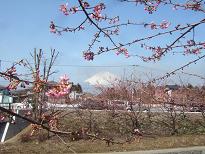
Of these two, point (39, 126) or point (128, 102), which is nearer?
point (39, 126)

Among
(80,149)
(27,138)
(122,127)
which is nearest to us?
(80,149)

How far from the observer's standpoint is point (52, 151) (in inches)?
588

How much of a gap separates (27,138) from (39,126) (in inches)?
718

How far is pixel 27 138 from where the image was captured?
21062 millimetres

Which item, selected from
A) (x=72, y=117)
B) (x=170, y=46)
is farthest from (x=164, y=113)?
(x=170, y=46)

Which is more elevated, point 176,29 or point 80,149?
point 176,29

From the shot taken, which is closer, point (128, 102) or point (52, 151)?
point (52, 151)

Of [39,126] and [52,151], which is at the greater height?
[39,126]

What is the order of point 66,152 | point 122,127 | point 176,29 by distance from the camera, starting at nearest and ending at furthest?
point 176,29, point 66,152, point 122,127

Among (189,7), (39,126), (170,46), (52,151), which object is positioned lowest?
(52,151)

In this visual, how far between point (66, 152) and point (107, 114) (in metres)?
13.0

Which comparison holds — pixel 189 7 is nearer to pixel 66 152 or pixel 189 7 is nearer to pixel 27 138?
pixel 66 152

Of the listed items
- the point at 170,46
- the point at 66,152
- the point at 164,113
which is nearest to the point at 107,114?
the point at 164,113

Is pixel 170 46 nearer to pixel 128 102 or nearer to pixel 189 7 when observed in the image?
pixel 189 7
